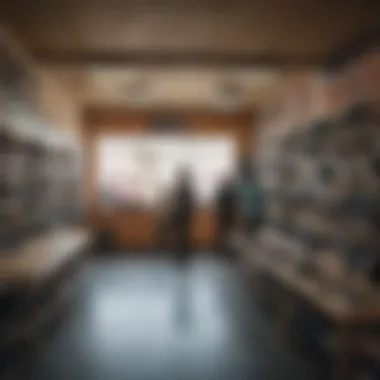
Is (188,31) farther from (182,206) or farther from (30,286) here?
(182,206)

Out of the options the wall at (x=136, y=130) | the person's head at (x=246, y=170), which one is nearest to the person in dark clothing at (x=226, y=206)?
the person's head at (x=246, y=170)

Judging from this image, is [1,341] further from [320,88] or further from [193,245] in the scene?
[193,245]

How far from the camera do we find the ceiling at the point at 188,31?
14.4 feet

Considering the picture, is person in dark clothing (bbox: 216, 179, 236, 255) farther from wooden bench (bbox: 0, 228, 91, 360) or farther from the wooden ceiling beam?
the wooden ceiling beam

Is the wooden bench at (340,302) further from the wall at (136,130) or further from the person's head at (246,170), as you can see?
the wall at (136,130)

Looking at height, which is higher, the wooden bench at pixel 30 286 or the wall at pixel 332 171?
the wall at pixel 332 171

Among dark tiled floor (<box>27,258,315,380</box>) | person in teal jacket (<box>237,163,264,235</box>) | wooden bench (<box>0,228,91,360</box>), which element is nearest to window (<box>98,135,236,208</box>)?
person in teal jacket (<box>237,163,264,235</box>)

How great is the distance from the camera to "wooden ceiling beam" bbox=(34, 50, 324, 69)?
19.4ft

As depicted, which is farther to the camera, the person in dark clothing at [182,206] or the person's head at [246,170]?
the person's head at [246,170]

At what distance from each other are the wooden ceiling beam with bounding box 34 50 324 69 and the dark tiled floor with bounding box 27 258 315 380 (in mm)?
2556

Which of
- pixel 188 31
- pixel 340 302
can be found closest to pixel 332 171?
pixel 188 31

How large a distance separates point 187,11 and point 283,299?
2.95 meters

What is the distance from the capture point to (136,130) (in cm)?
1219

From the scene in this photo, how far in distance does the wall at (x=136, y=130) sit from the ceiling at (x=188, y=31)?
4516mm
